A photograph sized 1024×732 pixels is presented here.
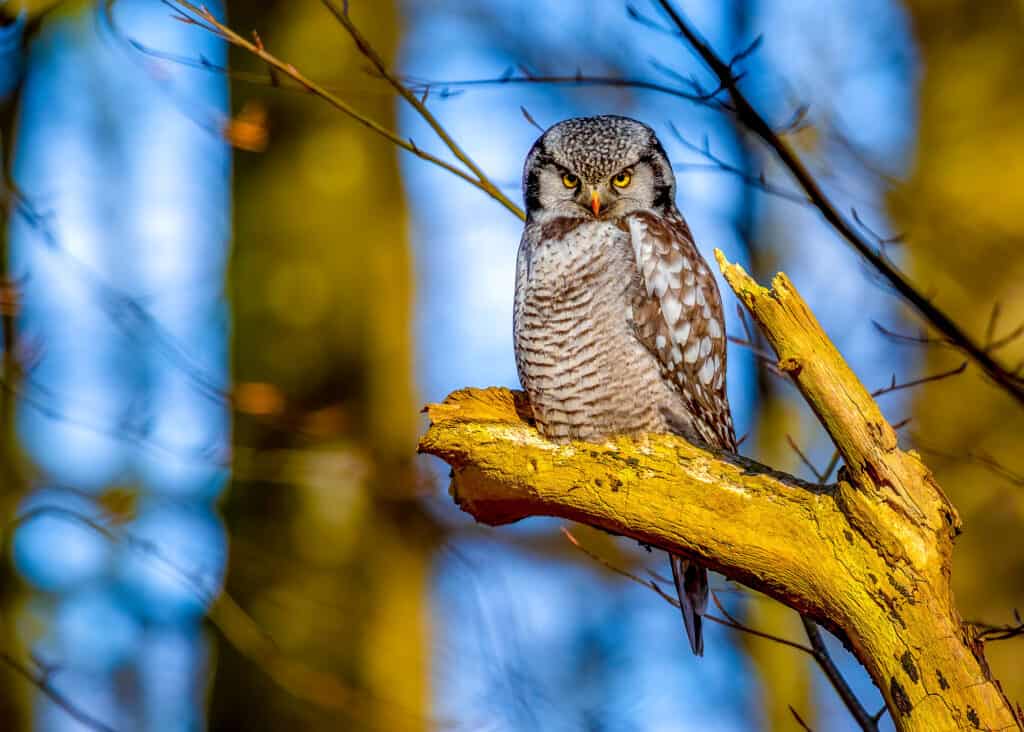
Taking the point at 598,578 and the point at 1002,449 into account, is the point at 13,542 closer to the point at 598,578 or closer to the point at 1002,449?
the point at 598,578

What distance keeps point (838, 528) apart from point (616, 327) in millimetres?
1104

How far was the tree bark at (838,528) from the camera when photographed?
2098mm

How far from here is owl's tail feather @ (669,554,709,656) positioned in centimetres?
329

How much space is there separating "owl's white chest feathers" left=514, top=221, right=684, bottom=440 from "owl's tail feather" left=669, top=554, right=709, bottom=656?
0.45 m

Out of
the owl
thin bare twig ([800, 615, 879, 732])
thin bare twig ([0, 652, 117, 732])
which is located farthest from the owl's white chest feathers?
thin bare twig ([0, 652, 117, 732])

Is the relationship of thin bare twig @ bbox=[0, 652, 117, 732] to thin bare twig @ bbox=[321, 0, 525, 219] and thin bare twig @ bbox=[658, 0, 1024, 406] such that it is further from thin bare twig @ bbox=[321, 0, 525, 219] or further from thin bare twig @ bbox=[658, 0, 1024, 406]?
thin bare twig @ bbox=[658, 0, 1024, 406]

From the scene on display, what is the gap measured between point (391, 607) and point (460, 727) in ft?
1.98

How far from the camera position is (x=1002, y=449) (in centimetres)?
504

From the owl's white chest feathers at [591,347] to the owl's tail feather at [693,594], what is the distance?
45cm

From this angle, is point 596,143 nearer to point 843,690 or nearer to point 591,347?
point 591,347

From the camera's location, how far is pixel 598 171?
3387 mm

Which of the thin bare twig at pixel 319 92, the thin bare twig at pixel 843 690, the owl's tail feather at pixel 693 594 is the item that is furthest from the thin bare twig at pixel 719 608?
the thin bare twig at pixel 319 92

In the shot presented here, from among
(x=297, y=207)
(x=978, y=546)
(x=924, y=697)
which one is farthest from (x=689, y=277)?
(x=978, y=546)

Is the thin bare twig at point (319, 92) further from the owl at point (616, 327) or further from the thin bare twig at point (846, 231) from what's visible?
the thin bare twig at point (846, 231)
